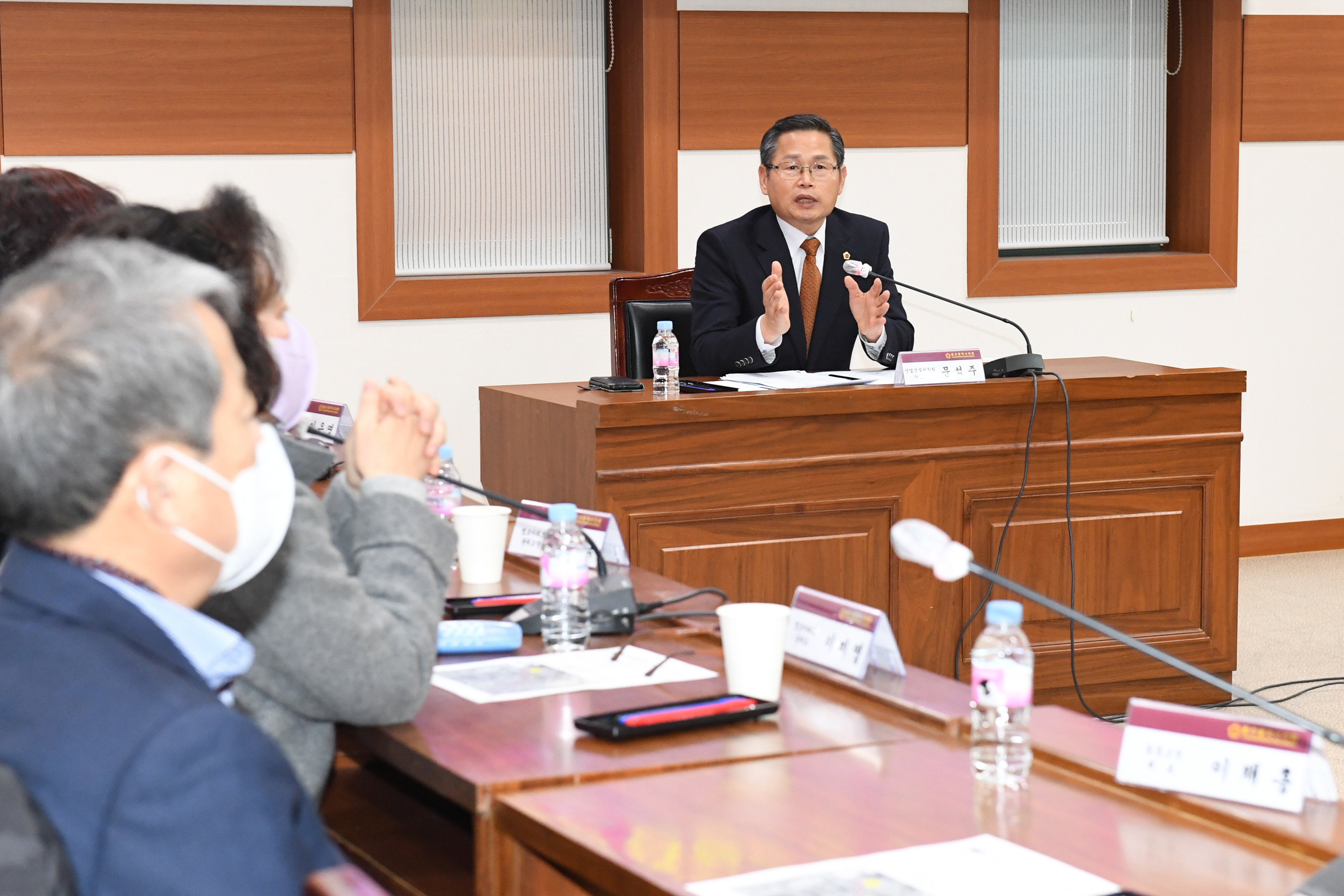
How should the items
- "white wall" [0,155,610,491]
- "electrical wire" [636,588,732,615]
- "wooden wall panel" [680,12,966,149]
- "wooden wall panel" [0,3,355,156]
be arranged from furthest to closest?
"wooden wall panel" [680,12,966,149] → "white wall" [0,155,610,491] → "wooden wall panel" [0,3,355,156] → "electrical wire" [636,588,732,615]

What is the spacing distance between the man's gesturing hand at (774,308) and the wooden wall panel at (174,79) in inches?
68.7

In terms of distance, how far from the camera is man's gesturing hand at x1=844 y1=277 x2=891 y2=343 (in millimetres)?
3982

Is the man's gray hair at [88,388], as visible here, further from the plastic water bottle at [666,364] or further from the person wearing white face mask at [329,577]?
the plastic water bottle at [666,364]

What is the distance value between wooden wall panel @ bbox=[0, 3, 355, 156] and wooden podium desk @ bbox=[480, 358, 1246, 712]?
1466 mm

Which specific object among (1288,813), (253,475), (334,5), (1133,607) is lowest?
(1133,607)

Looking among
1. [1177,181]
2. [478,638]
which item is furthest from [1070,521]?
[1177,181]

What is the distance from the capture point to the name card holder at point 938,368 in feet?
12.2

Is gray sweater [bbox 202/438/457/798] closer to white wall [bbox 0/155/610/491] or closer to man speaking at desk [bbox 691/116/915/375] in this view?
man speaking at desk [bbox 691/116/915/375]

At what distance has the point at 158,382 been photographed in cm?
104

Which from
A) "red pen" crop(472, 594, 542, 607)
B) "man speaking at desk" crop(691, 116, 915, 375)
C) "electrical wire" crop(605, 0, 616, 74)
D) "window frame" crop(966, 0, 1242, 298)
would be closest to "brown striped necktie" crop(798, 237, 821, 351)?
"man speaking at desk" crop(691, 116, 915, 375)

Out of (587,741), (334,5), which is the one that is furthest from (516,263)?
(587,741)

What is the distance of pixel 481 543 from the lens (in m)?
2.32

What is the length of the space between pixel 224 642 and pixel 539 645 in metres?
0.88

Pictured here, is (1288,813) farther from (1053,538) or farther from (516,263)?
(516,263)
